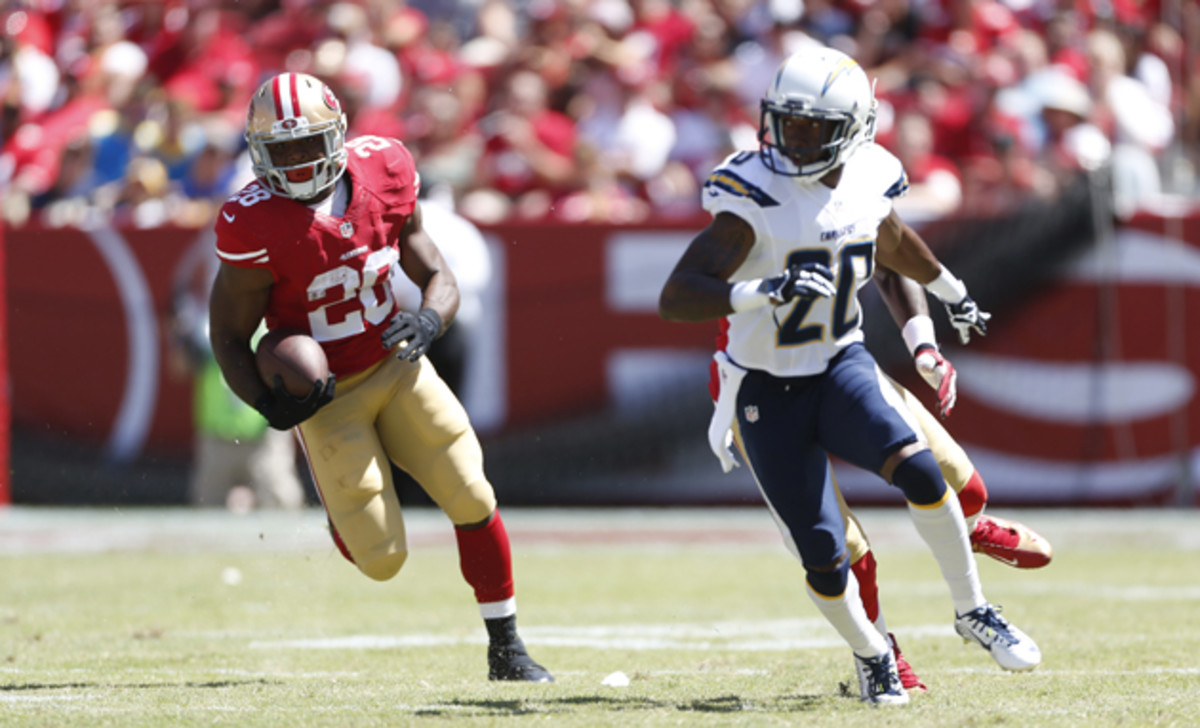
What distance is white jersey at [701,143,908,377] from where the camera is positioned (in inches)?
183

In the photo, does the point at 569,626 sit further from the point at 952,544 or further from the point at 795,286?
the point at 795,286

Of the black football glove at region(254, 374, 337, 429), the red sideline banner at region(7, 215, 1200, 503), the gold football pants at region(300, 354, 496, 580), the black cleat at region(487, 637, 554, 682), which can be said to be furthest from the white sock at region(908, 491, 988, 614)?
the red sideline banner at region(7, 215, 1200, 503)

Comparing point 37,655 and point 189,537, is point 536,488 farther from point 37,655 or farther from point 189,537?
point 37,655

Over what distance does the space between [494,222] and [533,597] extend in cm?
342

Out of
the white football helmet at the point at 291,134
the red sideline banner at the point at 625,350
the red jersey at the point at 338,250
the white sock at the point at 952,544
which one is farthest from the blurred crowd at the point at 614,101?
the white sock at the point at 952,544

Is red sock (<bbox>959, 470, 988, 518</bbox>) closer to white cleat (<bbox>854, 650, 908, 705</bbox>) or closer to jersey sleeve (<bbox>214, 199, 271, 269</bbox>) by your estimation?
white cleat (<bbox>854, 650, 908, 705</bbox>)

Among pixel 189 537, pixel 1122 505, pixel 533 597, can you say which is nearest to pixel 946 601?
pixel 533 597

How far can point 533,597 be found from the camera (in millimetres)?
7867

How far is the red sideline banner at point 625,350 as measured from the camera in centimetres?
1030

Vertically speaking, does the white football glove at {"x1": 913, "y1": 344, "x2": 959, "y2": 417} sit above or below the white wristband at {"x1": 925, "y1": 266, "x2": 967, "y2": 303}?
below

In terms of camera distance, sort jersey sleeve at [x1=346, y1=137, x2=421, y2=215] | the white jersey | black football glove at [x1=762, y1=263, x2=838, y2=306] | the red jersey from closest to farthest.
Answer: black football glove at [x1=762, y1=263, x2=838, y2=306] → the white jersey → the red jersey → jersey sleeve at [x1=346, y1=137, x2=421, y2=215]

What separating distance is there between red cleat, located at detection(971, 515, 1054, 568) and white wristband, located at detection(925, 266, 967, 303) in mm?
685

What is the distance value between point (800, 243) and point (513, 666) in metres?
1.72

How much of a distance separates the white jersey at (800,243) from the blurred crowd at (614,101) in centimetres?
577
